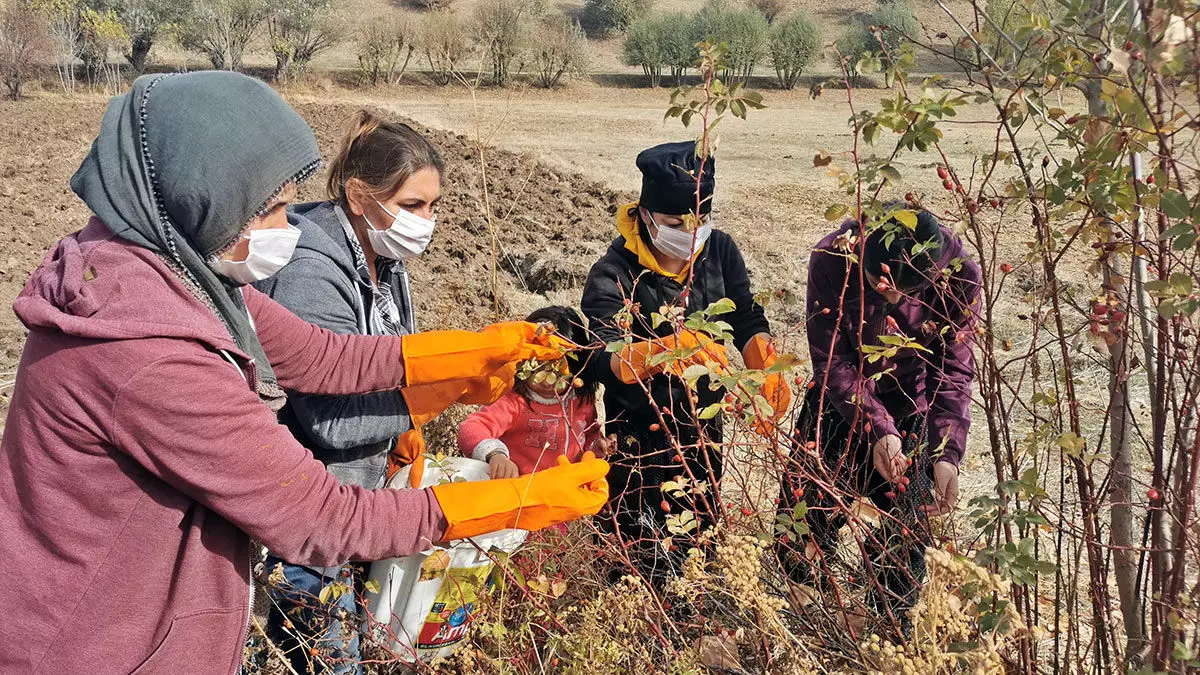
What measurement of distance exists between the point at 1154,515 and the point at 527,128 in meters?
16.2

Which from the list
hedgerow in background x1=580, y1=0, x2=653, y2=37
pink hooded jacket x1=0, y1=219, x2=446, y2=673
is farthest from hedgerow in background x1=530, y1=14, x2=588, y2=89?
pink hooded jacket x1=0, y1=219, x2=446, y2=673

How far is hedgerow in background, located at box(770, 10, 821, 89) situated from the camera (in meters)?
28.1

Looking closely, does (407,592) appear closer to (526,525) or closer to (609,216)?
(526,525)

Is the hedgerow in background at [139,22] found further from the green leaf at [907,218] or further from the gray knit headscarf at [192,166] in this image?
the green leaf at [907,218]

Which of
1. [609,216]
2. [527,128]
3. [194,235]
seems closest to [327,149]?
[609,216]

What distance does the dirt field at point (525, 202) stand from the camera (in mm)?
6355

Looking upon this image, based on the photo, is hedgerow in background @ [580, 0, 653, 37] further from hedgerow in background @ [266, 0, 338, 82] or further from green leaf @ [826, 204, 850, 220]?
green leaf @ [826, 204, 850, 220]

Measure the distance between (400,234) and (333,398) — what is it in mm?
468

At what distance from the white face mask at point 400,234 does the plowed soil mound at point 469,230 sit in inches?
86.9

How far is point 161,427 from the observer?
4.71ft

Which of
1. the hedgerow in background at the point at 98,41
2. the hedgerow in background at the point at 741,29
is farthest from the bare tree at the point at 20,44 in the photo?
the hedgerow in background at the point at 741,29

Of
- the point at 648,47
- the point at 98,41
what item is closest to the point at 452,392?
the point at 98,41

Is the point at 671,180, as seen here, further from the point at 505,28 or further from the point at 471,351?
the point at 505,28

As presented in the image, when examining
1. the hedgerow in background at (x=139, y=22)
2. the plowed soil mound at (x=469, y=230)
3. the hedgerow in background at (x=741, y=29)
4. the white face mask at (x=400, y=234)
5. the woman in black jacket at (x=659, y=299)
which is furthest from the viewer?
the hedgerow in background at (x=741, y=29)
